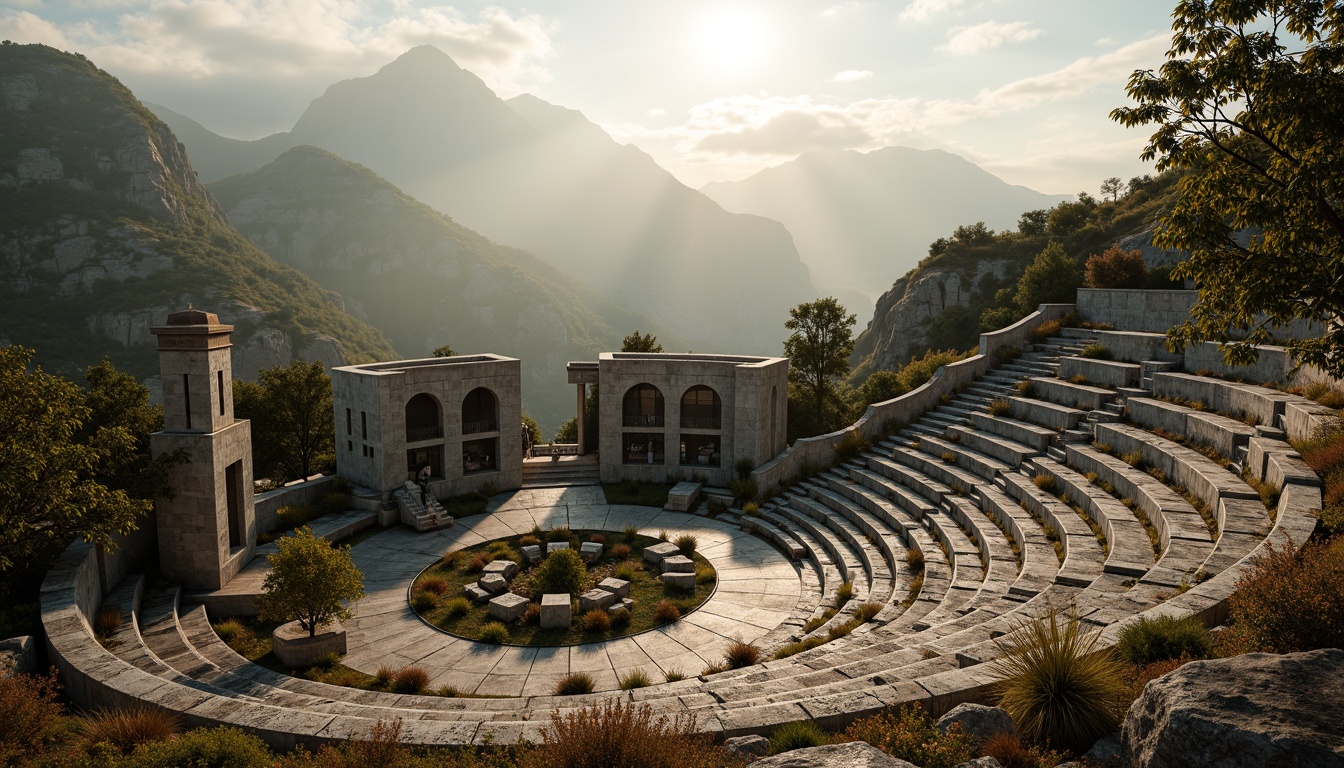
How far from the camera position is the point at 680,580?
71.1ft

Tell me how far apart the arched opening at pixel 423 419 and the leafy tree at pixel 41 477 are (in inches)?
537

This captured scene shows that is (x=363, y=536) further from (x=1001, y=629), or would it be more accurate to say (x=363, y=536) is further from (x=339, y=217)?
(x=339, y=217)

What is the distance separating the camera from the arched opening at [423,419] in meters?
30.2

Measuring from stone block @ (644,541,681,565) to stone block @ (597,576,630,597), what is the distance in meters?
2.61

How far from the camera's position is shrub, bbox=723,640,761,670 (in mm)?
16062

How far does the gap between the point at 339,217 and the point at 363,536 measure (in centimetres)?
17215

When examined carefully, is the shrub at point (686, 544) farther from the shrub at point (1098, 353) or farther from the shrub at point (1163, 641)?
the shrub at point (1098, 353)

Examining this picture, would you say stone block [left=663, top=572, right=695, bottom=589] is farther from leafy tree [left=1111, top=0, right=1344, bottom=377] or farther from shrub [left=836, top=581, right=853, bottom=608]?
leafy tree [left=1111, top=0, right=1344, bottom=377]

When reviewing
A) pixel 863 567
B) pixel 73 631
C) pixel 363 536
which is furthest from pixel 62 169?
pixel 863 567

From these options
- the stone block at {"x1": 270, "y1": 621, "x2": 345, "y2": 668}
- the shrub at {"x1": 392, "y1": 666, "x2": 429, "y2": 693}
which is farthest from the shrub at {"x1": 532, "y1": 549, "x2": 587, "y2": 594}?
the stone block at {"x1": 270, "y1": 621, "x2": 345, "y2": 668}

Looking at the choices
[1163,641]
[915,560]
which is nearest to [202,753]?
[1163,641]

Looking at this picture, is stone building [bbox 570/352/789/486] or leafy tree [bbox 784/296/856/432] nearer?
stone building [bbox 570/352/789/486]

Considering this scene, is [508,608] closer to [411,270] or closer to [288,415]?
[288,415]

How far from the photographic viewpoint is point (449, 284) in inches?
6580
